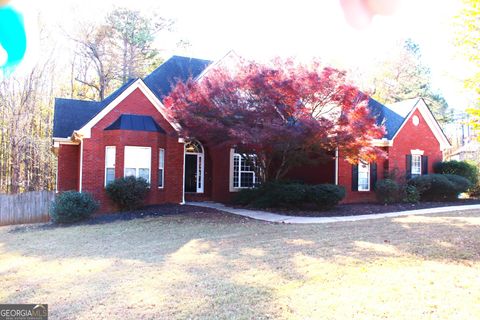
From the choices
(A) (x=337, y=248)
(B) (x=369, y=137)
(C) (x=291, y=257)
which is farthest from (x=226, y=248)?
(B) (x=369, y=137)

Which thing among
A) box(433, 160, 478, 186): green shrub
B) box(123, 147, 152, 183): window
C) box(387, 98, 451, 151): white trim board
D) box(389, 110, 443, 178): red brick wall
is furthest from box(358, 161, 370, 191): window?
box(123, 147, 152, 183): window

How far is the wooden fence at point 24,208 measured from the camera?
1592cm

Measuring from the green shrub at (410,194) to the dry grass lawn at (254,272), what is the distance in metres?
7.37

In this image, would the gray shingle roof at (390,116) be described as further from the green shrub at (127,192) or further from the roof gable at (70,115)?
the roof gable at (70,115)

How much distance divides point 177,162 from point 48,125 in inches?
638

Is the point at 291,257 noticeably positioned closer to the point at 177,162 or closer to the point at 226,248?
the point at 226,248

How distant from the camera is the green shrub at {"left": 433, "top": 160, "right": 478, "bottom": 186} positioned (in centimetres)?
2106

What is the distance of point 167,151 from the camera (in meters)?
17.0

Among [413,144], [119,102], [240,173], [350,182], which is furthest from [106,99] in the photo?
[413,144]

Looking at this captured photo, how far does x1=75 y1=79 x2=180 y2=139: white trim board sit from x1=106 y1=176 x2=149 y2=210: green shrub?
7.68 ft

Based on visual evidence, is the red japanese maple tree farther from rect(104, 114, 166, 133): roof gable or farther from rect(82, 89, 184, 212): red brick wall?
rect(82, 89, 184, 212): red brick wall

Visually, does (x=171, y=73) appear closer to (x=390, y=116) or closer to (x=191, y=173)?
(x=191, y=173)

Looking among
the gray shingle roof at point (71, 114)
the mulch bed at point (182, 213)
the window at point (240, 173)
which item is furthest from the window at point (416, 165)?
the gray shingle roof at point (71, 114)

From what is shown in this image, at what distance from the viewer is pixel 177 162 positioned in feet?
56.3
